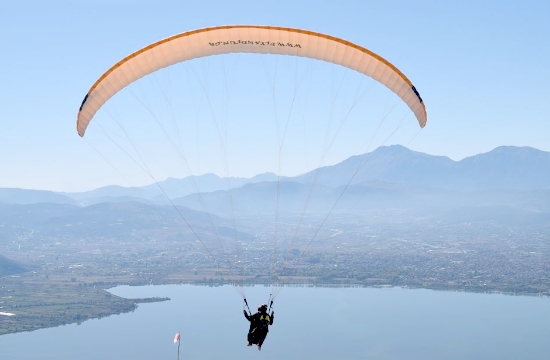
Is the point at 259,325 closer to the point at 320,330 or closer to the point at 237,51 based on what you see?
the point at 237,51

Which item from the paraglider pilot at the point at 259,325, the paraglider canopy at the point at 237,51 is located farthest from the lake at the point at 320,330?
the paraglider canopy at the point at 237,51

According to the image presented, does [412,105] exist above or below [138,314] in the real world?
above

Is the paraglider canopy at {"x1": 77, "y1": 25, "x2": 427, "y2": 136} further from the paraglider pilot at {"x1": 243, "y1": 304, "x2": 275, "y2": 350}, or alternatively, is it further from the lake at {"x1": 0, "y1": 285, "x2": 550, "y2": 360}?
the lake at {"x1": 0, "y1": 285, "x2": 550, "y2": 360}

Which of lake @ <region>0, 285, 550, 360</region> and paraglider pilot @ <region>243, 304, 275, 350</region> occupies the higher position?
paraglider pilot @ <region>243, 304, 275, 350</region>

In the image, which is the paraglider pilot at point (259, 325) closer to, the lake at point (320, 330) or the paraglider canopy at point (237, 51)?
the paraglider canopy at point (237, 51)

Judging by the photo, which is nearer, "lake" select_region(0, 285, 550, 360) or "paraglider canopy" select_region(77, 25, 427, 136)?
"paraglider canopy" select_region(77, 25, 427, 136)

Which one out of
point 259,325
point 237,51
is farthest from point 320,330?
point 237,51

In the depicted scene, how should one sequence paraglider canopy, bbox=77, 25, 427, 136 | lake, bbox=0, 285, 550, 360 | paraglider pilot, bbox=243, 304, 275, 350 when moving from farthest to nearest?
lake, bbox=0, 285, 550, 360 < paraglider pilot, bbox=243, 304, 275, 350 < paraglider canopy, bbox=77, 25, 427, 136

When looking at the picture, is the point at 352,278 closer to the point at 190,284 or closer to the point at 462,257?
the point at 190,284

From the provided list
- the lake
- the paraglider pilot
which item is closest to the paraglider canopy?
the paraglider pilot

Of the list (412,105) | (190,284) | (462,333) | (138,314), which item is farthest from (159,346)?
(412,105)
